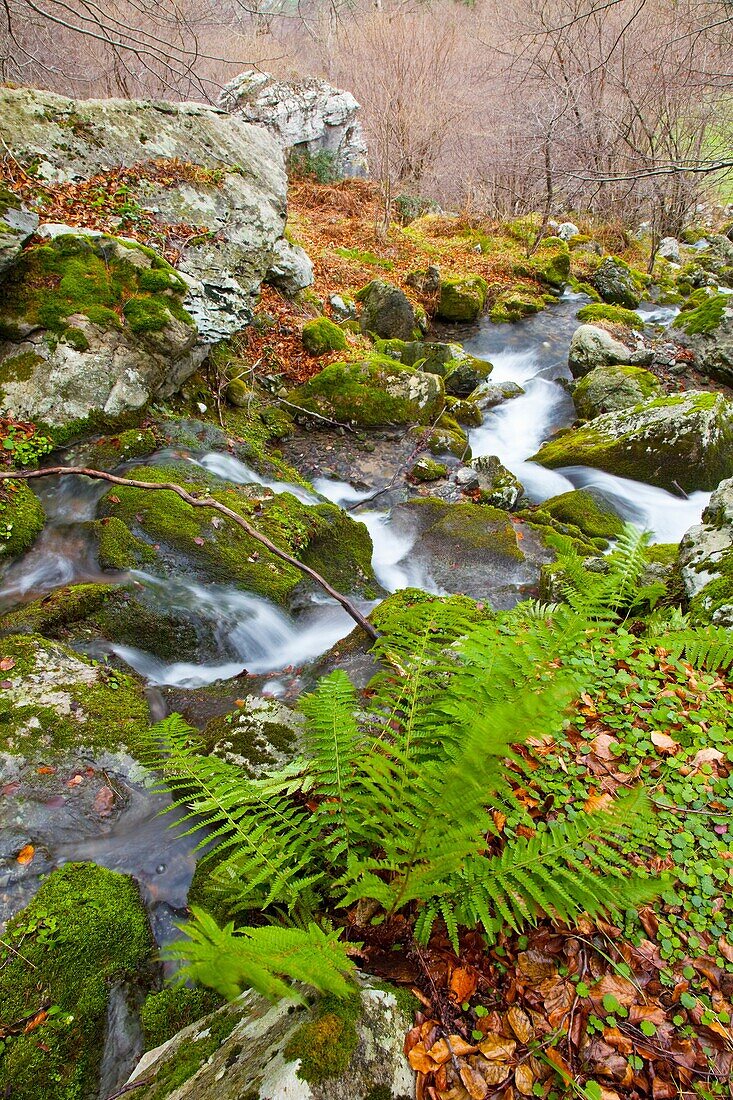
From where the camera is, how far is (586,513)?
739 cm

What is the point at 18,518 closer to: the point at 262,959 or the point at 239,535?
the point at 239,535

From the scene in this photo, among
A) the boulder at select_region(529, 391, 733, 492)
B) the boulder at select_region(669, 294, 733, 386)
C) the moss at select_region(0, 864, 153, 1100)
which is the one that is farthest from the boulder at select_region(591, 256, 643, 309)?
the moss at select_region(0, 864, 153, 1100)

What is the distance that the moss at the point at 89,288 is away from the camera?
A: 18.7 feet

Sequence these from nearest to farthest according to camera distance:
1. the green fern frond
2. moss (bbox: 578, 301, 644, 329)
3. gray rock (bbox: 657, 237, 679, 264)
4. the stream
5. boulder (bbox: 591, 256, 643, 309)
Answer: the green fern frond, the stream, moss (bbox: 578, 301, 644, 329), boulder (bbox: 591, 256, 643, 309), gray rock (bbox: 657, 237, 679, 264)

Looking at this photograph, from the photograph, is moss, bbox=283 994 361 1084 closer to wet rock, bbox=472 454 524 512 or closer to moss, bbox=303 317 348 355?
wet rock, bbox=472 454 524 512

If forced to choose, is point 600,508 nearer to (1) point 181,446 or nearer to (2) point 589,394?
(2) point 589,394

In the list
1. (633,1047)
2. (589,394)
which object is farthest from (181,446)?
(589,394)

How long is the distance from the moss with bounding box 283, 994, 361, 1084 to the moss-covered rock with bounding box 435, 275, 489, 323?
14326mm

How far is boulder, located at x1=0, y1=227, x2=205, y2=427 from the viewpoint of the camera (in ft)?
18.0

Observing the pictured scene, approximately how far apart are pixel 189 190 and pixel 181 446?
4.44 metres

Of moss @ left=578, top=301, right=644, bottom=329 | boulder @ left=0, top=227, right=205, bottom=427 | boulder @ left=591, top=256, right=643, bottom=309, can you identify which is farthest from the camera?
boulder @ left=591, top=256, right=643, bottom=309

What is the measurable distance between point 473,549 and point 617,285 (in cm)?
1286

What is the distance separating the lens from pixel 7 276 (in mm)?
5648

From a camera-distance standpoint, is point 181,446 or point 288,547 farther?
point 181,446
